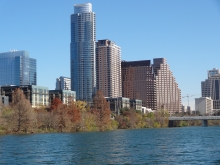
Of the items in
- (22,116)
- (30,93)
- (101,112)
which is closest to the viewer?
(22,116)

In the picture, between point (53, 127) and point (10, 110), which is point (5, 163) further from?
point (53, 127)

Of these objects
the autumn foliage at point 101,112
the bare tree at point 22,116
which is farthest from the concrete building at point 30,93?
the bare tree at point 22,116

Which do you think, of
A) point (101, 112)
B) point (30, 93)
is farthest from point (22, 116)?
point (30, 93)

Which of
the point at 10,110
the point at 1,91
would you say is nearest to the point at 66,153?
Answer: the point at 10,110

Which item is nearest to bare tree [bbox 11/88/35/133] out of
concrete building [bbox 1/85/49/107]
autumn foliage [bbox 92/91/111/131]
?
autumn foliage [bbox 92/91/111/131]

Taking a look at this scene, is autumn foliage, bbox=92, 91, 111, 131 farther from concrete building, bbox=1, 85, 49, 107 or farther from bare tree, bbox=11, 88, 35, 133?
concrete building, bbox=1, 85, 49, 107

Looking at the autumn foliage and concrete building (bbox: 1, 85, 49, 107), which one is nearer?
the autumn foliage

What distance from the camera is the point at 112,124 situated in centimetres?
16250

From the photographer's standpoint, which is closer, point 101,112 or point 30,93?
point 101,112

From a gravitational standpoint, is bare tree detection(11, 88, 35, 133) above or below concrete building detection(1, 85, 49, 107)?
below

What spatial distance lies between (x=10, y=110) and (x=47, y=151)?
61179 mm

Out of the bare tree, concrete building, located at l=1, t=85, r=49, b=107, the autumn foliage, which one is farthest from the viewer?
concrete building, located at l=1, t=85, r=49, b=107

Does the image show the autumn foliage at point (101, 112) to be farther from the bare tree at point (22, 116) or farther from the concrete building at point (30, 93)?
the concrete building at point (30, 93)

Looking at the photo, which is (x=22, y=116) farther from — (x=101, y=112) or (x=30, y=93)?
(x=30, y=93)
